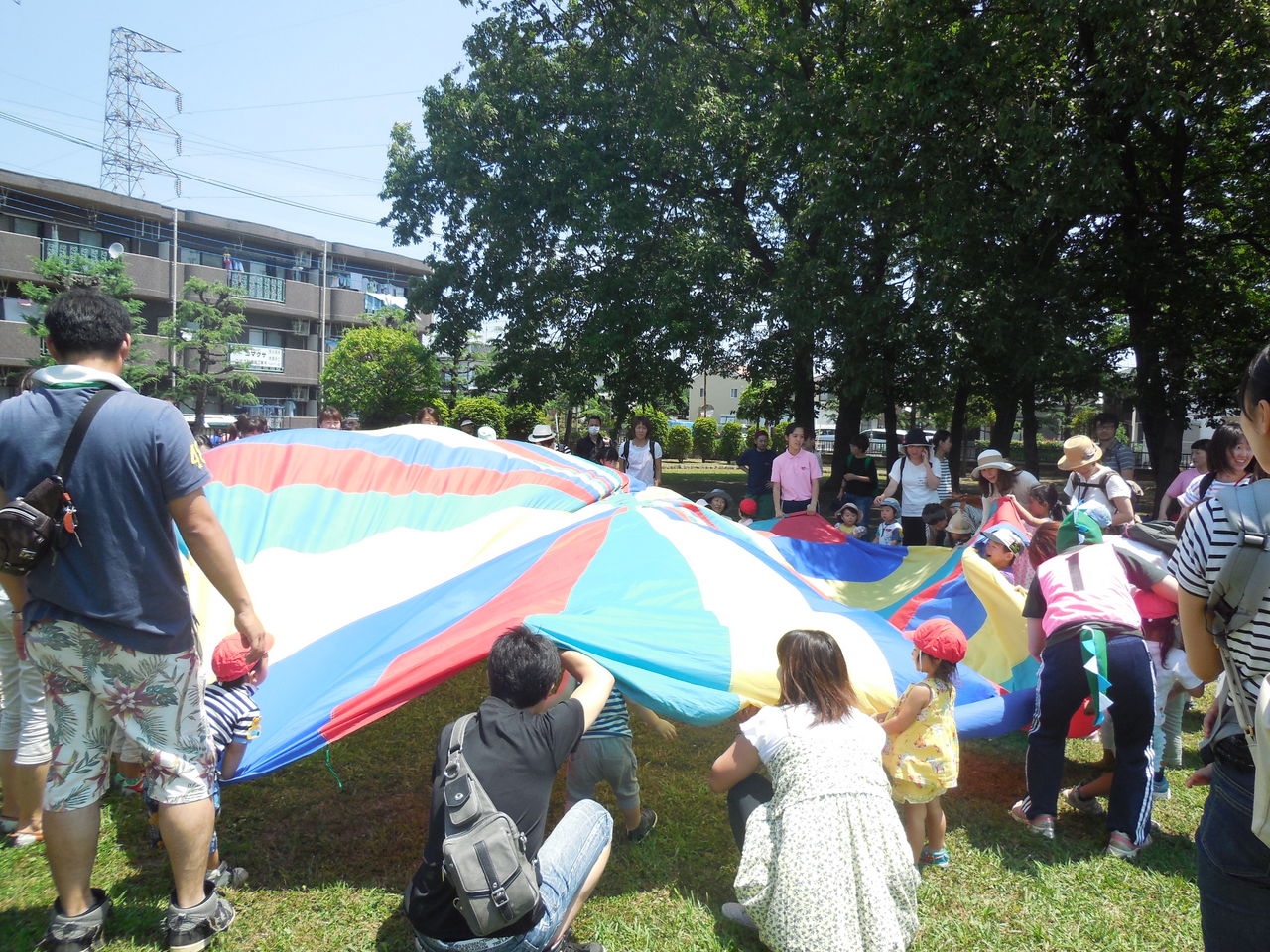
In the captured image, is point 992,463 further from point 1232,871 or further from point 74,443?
point 74,443

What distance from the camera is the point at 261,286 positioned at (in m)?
31.3

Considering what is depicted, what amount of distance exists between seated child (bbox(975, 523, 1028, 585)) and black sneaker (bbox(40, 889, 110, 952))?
3.94 metres

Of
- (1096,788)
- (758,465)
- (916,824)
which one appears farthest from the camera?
(758,465)

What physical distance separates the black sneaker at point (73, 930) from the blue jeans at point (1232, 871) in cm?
271

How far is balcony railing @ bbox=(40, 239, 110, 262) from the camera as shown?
2442 centimetres

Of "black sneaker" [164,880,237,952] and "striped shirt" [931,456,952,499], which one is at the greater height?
"striped shirt" [931,456,952,499]

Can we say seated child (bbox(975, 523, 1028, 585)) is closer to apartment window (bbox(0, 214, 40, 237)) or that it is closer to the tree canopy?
the tree canopy

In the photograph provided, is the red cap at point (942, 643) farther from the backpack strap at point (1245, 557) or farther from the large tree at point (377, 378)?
the large tree at point (377, 378)

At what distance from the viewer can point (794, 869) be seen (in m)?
2.41

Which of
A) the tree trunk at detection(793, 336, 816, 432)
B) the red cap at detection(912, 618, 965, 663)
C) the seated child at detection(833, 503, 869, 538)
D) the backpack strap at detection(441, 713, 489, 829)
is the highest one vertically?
the tree trunk at detection(793, 336, 816, 432)

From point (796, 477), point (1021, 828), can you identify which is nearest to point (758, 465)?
point (796, 477)

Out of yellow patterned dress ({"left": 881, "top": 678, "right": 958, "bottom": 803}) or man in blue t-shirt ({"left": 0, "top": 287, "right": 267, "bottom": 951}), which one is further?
yellow patterned dress ({"left": 881, "top": 678, "right": 958, "bottom": 803})

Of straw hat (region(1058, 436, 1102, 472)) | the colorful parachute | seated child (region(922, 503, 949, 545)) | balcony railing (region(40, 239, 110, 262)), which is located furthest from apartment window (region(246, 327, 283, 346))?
straw hat (region(1058, 436, 1102, 472))

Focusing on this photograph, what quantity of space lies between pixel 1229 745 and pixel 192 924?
103 inches
